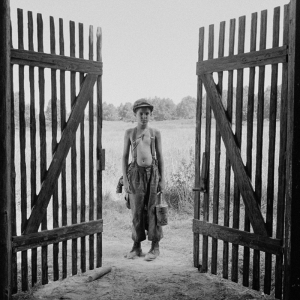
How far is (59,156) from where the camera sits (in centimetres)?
498

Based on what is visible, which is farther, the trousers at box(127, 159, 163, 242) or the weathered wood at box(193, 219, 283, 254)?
the trousers at box(127, 159, 163, 242)

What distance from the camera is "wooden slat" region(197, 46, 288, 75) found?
14.0 ft

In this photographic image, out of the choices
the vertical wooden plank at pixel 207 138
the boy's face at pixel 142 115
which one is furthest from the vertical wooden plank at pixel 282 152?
the boy's face at pixel 142 115

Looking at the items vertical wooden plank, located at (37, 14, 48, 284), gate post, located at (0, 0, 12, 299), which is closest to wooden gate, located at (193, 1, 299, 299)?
vertical wooden plank, located at (37, 14, 48, 284)

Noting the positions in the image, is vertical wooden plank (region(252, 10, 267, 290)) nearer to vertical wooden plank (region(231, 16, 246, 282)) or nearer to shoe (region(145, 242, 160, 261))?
vertical wooden plank (region(231, 16, 246, 282))

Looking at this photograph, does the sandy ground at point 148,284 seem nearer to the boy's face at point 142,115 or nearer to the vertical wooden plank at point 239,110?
the vertical wooden plank at point 239,110

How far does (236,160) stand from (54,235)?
251 centimetres

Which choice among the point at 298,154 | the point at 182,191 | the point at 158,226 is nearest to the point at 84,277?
the point at 158,226

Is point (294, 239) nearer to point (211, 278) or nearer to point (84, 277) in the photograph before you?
point (211, 278)

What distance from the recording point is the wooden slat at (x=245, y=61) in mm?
4270

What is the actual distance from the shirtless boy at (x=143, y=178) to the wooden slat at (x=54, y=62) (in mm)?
978

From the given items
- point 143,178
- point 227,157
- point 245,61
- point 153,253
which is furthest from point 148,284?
point 245,61

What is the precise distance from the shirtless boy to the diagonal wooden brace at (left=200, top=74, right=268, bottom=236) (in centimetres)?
113

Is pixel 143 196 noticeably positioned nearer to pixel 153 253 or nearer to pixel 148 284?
pixel 153 253
